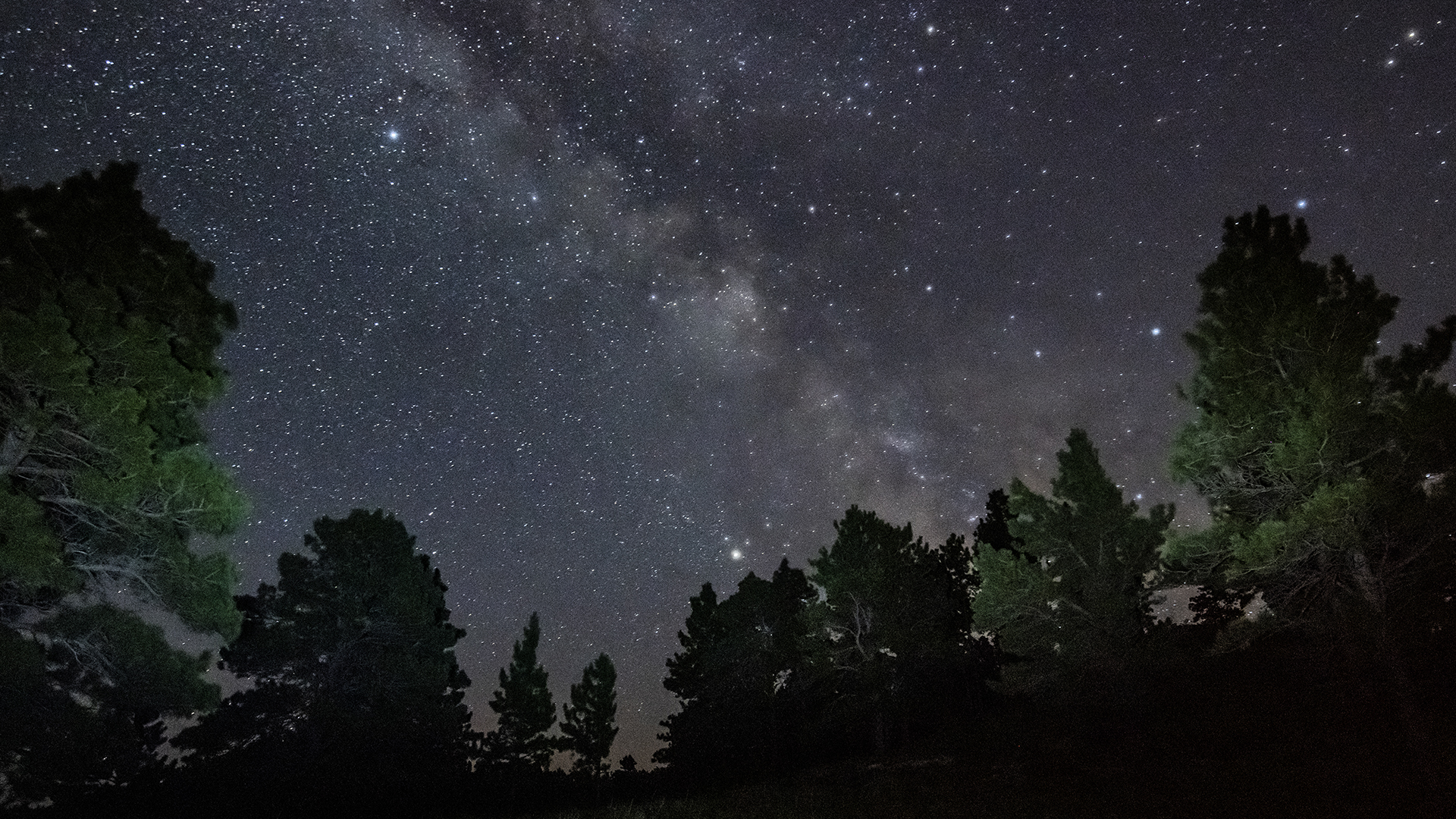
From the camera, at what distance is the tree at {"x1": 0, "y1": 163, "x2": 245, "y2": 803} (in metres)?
9.57

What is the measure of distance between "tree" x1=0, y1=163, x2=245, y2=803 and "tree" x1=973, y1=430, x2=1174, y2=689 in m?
19.3

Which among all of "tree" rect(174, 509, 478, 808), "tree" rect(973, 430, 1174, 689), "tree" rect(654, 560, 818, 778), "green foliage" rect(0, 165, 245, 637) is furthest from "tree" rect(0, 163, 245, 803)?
"tree" rect(654, 560, 818, 778)

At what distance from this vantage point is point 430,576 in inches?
1148

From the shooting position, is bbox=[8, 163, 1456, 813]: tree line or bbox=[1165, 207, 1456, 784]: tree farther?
bbox=[1165, 207, 1456, 784]: tree

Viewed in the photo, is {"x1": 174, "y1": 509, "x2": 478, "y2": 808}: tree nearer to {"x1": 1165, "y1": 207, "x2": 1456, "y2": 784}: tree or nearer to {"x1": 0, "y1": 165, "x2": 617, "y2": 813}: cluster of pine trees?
{"x1": 0, "y1": 165, "x2": 617, "y2": 813}: cluster of pine trees

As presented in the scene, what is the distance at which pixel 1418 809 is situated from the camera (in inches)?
426

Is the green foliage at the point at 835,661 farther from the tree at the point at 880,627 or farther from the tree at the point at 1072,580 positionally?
the tree at the point at 1072,580

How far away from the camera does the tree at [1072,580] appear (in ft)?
64.1

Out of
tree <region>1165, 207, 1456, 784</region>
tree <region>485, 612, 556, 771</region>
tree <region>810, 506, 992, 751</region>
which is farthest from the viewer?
tree <region>485, 612, 556, 771</region>

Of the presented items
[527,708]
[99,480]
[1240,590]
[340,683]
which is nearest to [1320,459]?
[1240,590]

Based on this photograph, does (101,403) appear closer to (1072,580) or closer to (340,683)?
(340,683)

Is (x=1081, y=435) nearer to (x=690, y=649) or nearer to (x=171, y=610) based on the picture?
(x=171, y=610)

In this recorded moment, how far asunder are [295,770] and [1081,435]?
29.8m

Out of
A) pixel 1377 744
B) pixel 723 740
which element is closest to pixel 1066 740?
pixel 1377 744
